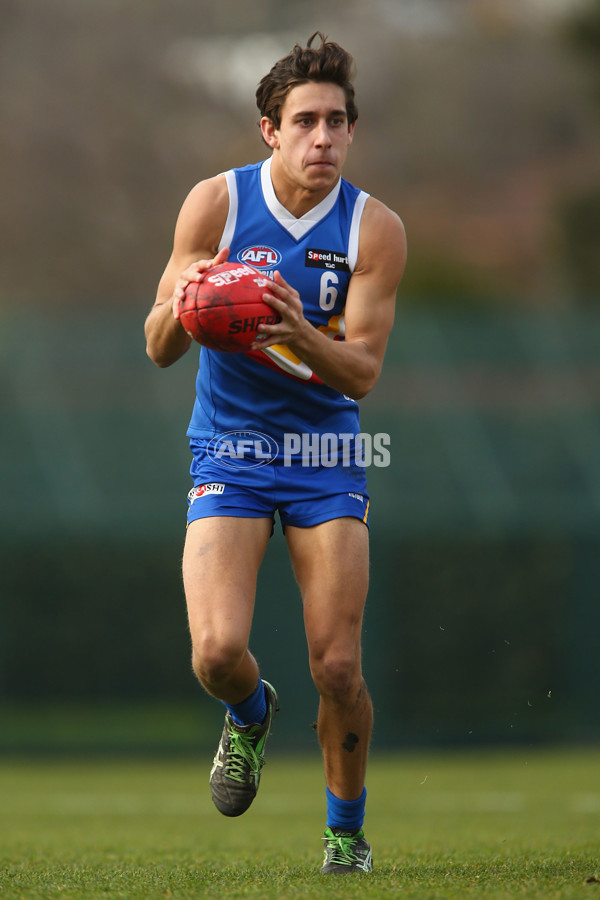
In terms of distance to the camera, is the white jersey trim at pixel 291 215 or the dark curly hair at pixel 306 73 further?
the white jersey trim at pixel 291 215

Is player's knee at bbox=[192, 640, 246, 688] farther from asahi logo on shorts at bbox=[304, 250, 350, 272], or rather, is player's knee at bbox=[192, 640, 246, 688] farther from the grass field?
asahi logo on shorts at bbox=[304, 250, 350, 272]

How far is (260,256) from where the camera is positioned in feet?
18.4

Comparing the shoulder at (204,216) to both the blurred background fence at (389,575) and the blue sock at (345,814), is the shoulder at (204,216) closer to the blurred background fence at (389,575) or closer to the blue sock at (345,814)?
the blue sock at (345,814)

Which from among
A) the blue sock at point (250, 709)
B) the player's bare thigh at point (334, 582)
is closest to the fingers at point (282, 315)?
the player's bare thigh at point (334, 582)

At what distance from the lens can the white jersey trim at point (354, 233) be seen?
5.64 m

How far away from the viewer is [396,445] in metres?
16.8

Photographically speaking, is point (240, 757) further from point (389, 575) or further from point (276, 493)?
point (389, 575)

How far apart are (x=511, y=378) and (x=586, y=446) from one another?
221 cm

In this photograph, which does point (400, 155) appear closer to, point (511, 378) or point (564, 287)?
point (564, 287)

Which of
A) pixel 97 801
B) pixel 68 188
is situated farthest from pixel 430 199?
pixel 97 801

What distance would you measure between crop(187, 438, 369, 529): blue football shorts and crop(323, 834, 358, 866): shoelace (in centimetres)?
128

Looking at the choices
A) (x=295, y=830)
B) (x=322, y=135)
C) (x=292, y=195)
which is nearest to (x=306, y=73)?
(x=322, y=135)

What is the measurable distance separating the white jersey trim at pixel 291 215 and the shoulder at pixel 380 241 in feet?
0.53

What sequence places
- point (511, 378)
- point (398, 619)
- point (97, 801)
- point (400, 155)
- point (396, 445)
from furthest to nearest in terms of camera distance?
point (400, 155) → point (511, 378) → point (396, 445) → point (398, 619) → point (97, 801)
